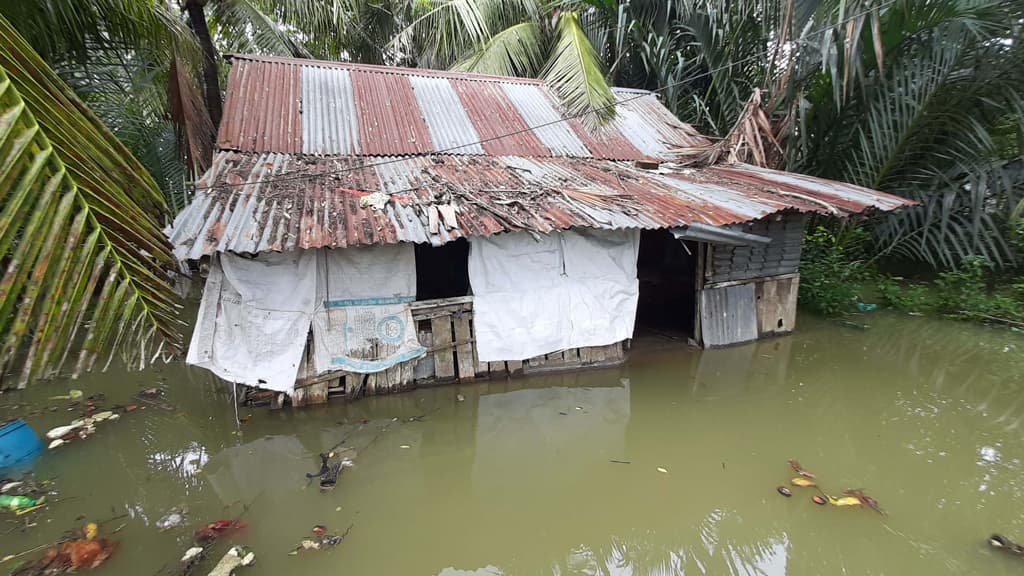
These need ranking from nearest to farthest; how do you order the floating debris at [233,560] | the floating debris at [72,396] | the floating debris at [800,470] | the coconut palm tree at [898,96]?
the floating debris at [233,560]
the floating debris at [800,470]
the floating debris at [72,396]
the coconut palm tree at [898,96]

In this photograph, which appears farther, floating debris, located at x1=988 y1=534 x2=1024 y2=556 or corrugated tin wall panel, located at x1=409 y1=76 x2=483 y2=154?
corrugated tin wall panel, located at x1=409 y1=76 x2=483 y2=154

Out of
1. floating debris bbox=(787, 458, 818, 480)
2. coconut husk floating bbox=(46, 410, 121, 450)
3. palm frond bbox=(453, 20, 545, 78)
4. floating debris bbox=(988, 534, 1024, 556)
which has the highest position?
palm frond bbox=(453, 20, 545, 78)

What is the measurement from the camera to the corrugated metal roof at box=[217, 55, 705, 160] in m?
5.72

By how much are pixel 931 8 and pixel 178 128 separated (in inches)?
374

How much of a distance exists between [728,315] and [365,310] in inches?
182

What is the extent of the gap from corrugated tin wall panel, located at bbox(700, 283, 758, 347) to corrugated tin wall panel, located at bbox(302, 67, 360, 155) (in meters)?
5.08

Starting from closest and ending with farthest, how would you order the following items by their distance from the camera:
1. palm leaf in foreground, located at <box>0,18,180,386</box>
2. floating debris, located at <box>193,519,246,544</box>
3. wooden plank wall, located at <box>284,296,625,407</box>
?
1. palm leaf in foreground, located at <box>0,18,180,386</box>
2. floating debris, located at <box>193,519,246,544</box>
3. wooden plank wall, located at <box>284,296,625,407</box>

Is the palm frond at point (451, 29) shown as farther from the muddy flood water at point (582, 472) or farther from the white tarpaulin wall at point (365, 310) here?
the muddy flood water at point (582, 472)

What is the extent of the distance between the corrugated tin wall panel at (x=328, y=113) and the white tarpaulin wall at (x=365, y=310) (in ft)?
7.17

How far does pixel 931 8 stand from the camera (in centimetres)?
560

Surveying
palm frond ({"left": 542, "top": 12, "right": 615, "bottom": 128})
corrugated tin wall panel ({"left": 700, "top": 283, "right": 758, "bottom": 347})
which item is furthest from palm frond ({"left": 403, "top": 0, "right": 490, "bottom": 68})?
corrugated tin wall panel ({"left": 700, "top": 283, "right": 758, "bottom": 347})

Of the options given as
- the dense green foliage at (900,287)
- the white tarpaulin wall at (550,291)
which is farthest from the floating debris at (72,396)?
the dense green foliage at (900,287)

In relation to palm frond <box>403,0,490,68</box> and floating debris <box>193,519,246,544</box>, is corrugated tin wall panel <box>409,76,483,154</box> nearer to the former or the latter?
palm frond <box>403,0,490,68</box>

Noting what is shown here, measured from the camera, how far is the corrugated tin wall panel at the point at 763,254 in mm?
5570
